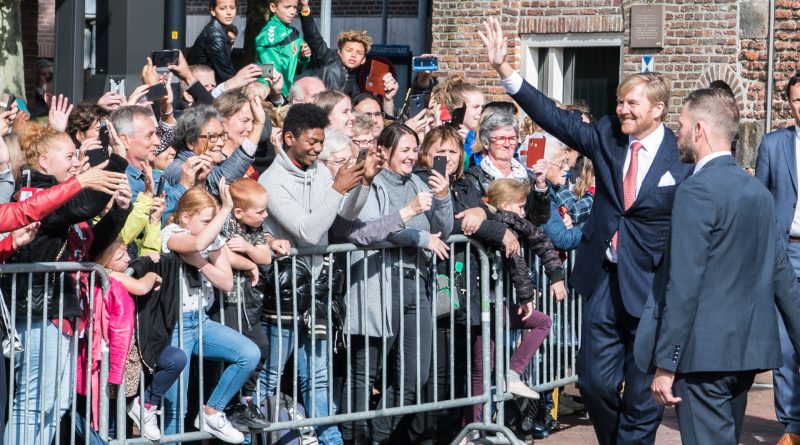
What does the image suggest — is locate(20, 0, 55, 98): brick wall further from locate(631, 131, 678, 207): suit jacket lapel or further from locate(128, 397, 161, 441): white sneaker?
locate(631, 131, 678, 207): suit jacket lapel

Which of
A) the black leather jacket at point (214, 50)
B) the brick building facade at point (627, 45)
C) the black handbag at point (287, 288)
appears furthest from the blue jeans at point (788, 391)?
the brick building facade at point (627, 45)

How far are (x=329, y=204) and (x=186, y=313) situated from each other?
35.7 inches

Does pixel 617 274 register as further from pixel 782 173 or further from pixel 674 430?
pixel 674 430

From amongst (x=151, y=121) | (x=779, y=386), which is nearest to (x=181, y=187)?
(x=151, y=121)

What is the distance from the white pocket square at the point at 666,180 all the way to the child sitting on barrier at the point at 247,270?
199 centimetres

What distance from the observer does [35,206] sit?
5.80 metres

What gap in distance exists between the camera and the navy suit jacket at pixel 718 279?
594cm

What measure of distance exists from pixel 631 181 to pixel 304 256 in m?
1.74

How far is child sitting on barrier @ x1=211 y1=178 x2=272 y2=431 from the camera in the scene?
22.9ft

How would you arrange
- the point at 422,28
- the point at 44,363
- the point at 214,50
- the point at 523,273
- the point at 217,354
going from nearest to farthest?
the point at 44,363 < the point at 217,354 < the point at 523,273 < the point at 214,50 < the point at 422,28

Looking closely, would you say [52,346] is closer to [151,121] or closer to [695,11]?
[151,121]

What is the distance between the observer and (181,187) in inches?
288

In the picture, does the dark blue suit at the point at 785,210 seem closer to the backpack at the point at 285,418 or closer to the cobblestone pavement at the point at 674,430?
the cobblestone pavement at the point at 674,430

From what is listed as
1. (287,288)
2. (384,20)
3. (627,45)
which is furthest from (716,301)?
(384,20)
